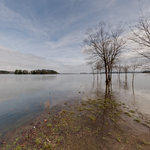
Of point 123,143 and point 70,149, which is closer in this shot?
point 70,149

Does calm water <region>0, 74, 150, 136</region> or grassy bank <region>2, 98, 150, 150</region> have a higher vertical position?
grassy bank <region>2, 98, 150, 150</region>

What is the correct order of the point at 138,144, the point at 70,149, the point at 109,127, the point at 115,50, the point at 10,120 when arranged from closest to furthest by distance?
the point at 70,149, the point at 138,144, the point at 109,127, the point at 10,120, the point at 115,50

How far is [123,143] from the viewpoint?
2.93 m

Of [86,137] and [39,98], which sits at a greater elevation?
[86,137]

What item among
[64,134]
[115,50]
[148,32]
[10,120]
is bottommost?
[10,120]

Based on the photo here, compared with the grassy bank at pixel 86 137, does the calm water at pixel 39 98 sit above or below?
below

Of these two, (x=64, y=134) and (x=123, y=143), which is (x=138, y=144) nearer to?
(x=123, y=143)

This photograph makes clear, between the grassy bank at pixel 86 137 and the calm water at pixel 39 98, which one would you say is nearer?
the grassy bank at pixel 86 137

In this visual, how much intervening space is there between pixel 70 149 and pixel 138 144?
265 centimetres

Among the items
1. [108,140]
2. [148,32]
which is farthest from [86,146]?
[148,32]

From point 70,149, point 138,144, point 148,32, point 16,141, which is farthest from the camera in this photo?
point 148,32

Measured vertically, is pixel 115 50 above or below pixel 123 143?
above

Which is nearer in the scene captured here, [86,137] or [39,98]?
[86,137]

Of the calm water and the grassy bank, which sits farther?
the calm water
